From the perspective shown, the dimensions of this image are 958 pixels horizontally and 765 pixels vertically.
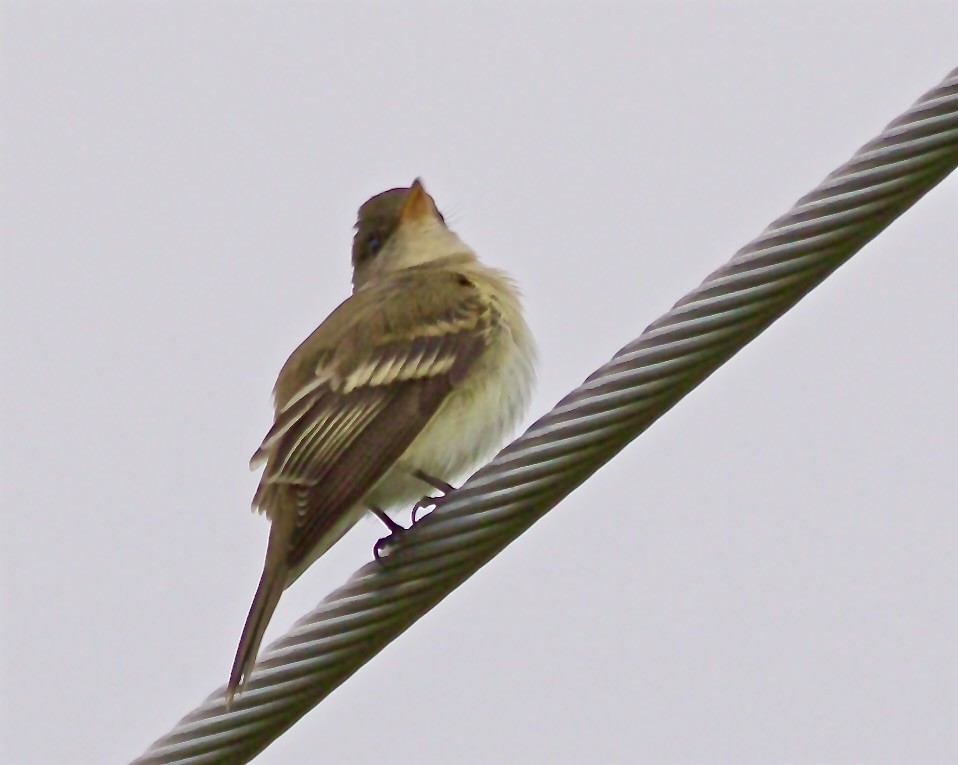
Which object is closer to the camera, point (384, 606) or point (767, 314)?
point (767, 314)

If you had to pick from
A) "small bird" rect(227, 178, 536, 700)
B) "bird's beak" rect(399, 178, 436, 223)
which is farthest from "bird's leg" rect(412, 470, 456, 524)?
"bird's beak" rect(399, 178, 436, 223)

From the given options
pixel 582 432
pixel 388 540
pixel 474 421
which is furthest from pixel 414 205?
pixel 582 432

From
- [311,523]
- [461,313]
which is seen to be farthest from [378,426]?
[461,313]

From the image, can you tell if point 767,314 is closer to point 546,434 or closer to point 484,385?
point 546,434

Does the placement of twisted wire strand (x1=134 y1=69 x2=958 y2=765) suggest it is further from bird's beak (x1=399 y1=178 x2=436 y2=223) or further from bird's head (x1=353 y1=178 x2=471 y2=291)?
bird's beak (x1=399 y1=178 x2=436 y2=223)

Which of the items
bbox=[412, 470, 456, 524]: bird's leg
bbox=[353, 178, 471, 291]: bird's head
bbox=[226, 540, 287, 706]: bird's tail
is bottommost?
bbox=[226, 540, 287, 706]: bird's tail

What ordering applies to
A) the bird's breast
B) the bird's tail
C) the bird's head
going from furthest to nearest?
the bird's head, the bird's breast, the bird's tail

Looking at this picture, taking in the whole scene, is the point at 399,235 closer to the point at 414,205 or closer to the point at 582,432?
the point at 414,205
